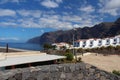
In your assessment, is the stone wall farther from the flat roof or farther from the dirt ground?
the dirt ground

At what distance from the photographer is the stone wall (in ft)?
16.6

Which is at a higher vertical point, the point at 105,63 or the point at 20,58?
the point at 20,58

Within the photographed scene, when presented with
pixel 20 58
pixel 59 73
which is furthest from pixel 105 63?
pixel 59 73

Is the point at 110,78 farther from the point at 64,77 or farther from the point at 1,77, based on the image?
the point at 1,77

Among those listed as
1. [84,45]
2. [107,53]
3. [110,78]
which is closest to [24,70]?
[110,78]

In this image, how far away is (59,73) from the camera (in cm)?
574

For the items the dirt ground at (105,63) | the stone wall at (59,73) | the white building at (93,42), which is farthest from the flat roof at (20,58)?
the white building at (93,42)

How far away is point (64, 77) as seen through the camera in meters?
5.79

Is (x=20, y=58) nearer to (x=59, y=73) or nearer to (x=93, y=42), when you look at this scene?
(x=59, y=73)

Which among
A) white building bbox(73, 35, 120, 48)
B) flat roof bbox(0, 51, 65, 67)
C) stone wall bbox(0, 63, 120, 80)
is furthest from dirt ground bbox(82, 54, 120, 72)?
white building bbox(73, 35, 120, 48)

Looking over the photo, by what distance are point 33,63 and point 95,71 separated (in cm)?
1968

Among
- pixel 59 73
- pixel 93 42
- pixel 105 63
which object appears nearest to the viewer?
pixel 59 73

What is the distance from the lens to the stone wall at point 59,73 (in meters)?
5.05

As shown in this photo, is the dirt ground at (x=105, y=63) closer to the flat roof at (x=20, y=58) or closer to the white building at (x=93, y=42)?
the flat roof at (x=20, y=58)
